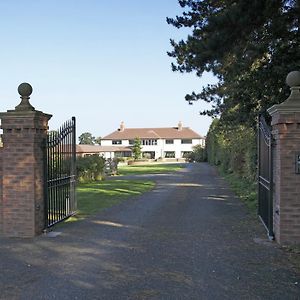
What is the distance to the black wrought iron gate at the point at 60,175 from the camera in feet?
28.5

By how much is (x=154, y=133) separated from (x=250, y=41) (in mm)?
92724

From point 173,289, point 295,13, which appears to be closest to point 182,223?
point 173,289

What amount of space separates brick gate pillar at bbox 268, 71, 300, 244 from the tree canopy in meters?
2.94

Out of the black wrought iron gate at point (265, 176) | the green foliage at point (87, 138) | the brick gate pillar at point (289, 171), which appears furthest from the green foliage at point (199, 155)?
the green foliage at point (87, 138)

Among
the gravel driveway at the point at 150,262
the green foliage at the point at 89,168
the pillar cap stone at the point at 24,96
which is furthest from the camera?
the green foliage at the point at 89,168

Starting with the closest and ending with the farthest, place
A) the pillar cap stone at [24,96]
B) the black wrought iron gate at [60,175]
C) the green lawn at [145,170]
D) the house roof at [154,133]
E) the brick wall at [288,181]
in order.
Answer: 1. the brick wall at [288,181]
2. the pillar cap stone at [24,96]
3. the black wrought iron gate at [60,175]
4. the green lawn at [145,170]
5. the house roof at [154,133]

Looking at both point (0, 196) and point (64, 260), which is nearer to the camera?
point (64, 260)

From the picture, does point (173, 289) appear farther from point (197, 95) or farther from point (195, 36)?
point (197, 95)

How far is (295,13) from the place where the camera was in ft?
32.8

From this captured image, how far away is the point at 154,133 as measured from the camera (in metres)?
103

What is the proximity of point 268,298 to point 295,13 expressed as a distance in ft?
25.2

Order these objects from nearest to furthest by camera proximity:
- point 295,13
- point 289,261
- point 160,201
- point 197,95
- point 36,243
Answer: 1. point 289,261
2. point 36,243
3. point 295,13
4. point 160,201
5. point 197,95

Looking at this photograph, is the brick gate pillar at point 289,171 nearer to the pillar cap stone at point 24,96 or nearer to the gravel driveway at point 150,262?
the gravel driveway at point 150,262

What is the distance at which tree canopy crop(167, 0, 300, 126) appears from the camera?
30.2 feet
